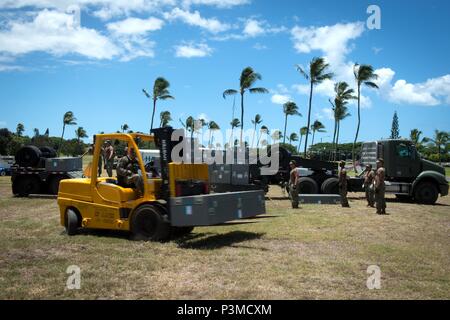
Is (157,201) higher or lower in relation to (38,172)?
lower

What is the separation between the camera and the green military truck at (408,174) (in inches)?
741

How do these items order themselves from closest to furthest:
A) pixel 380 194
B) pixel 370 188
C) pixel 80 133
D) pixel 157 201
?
pixel 157 201, pixel 380 194, pixel 370 188, pixel 80 133

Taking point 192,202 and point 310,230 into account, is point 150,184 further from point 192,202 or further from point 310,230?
point 310,230

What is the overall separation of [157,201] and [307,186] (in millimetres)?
11617

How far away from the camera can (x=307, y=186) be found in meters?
19.5

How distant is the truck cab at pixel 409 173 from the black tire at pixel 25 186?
1462cm

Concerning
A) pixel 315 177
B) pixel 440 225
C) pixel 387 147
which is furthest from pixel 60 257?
pixel 387 147

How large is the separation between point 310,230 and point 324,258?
2931mm

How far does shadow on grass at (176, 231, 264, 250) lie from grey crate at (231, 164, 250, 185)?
7458 mm

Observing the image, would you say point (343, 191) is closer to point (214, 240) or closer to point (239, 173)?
point (239, 173)

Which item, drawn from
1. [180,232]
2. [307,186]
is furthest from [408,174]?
[180,232]

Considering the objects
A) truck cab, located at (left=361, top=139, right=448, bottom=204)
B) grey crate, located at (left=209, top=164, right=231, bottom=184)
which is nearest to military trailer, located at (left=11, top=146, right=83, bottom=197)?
grey crate, located at (left=209, top=164, right=231, bottom=184)

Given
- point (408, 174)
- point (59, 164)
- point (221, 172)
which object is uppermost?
point (59, 164)

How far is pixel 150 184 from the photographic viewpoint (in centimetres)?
905
